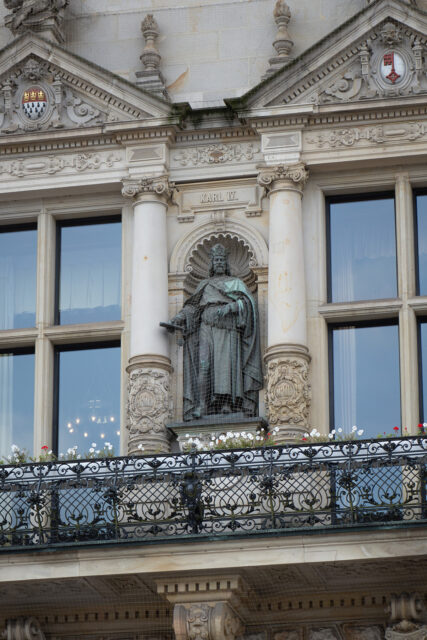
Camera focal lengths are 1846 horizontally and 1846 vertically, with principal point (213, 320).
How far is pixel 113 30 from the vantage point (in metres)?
21.1

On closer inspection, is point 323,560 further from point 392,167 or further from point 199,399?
point 392,167

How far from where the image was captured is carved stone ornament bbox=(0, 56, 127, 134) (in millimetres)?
20469

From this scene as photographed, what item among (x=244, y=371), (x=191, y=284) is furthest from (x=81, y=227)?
(x=244, y=371)

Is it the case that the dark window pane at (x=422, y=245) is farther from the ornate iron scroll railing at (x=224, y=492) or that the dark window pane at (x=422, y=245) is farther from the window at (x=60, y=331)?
the window at (x=60, y=331)

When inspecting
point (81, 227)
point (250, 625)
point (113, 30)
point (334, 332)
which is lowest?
point (250, 625)

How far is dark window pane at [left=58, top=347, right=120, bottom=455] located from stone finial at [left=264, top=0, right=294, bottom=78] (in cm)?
357

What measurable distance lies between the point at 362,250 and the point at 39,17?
Answer: 4.56m

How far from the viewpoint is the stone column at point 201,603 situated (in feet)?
54.9

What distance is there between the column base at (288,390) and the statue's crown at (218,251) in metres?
1.31

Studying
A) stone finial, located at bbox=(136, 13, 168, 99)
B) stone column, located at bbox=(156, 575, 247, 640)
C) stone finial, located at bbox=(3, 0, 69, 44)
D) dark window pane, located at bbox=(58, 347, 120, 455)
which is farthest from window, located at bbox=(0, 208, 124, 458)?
stone column, located at bbox=(156, 575, 247, 640)

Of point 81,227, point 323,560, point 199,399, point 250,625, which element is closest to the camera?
point 323,560

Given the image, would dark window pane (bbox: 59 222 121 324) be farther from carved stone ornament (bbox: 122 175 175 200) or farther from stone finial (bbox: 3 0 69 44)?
stone finial (bbox: 3 0 69 44)

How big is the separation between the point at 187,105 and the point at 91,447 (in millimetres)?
3845

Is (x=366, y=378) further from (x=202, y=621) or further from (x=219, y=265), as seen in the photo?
(x=202, y=621)
